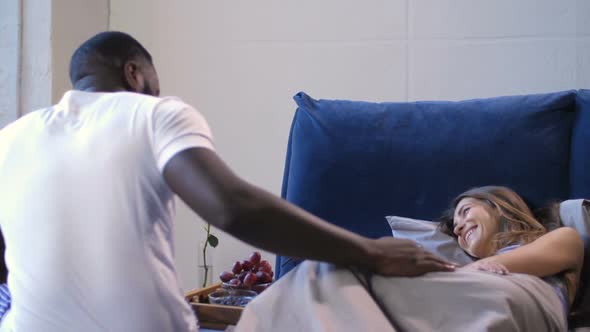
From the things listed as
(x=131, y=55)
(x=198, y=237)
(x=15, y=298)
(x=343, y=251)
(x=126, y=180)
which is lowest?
(x=198, y=237)

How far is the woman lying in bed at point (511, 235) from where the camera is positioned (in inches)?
67.1

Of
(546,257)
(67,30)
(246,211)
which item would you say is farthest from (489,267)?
(67,30)

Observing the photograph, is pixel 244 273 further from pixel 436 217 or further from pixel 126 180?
pixel 126 180

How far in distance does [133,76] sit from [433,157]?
99 centimetres

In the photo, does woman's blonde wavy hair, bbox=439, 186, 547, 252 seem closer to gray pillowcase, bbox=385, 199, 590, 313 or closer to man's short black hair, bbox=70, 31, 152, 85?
gray pillowcase, bbox=385, 199, 590, 313

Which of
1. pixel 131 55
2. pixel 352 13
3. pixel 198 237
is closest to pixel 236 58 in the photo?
pixel 352 13

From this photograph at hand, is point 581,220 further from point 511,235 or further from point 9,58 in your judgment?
point 9,58

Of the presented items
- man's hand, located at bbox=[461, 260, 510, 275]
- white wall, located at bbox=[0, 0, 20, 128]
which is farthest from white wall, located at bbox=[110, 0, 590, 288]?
man's hand, located at bbox=[461, 260, 510, 275]

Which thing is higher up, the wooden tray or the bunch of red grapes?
the bunch of red grapes

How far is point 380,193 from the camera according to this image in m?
2.10

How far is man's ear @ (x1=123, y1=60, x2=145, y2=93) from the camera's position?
1463 millimetres

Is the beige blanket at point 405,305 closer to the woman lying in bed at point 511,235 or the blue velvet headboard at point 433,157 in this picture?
the woman lying in bed at point 511,235

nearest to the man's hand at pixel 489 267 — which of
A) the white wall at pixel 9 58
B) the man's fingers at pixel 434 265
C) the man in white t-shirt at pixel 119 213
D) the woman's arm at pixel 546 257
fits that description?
the woman's arm at pixel 546 257

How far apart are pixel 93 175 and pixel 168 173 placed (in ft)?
0.49
